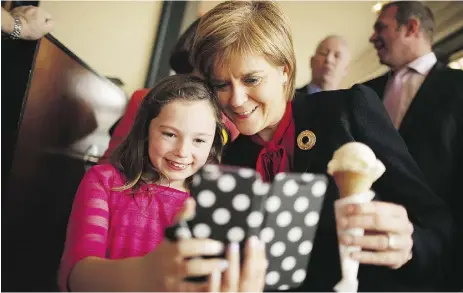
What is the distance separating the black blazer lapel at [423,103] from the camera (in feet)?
1.33

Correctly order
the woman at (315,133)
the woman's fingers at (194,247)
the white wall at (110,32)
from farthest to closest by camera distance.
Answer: the white wall at (110,32), the woman at (315,133), the woman's fingers at (194,247)

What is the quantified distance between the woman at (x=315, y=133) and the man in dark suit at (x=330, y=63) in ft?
0.13

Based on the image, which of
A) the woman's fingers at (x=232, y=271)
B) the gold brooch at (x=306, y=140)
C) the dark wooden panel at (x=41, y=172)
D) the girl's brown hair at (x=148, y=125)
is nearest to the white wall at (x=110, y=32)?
the dark wooden panel at (x=41, y=172)

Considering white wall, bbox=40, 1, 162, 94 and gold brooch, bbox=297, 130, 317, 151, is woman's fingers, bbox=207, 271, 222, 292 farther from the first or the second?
white wall, bbox=40, 1, 162, 94

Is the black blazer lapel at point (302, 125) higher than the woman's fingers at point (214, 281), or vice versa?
the black blazer lapel at point (302, 125)

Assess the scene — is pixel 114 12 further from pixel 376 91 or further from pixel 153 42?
pixel 376 91

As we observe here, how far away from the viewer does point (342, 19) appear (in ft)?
1.86

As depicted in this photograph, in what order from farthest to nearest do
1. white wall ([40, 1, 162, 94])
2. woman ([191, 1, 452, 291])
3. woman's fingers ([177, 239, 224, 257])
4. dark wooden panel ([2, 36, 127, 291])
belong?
1. white wall ([40, 1, 162, 94])
2. dark wooden panel ([2, 36, 127, 291])
3. woman ([191, 1, 452, 291])
4. woman's fingers ([177, 239, 224, 257])

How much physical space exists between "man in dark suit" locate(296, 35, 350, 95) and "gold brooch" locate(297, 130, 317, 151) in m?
0.10

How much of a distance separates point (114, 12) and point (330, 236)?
2.22 ft

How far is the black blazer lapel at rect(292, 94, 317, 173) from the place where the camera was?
1.23ft

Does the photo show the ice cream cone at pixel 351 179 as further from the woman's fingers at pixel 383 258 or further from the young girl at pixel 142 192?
the young girl at pixel 142 192

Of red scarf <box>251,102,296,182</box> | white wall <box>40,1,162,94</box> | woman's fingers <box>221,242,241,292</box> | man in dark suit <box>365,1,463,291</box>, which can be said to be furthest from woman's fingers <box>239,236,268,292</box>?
white wall <box>40,1,162,94</box>

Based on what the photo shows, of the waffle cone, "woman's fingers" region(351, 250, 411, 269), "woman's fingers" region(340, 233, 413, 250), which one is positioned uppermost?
the waffle cone
